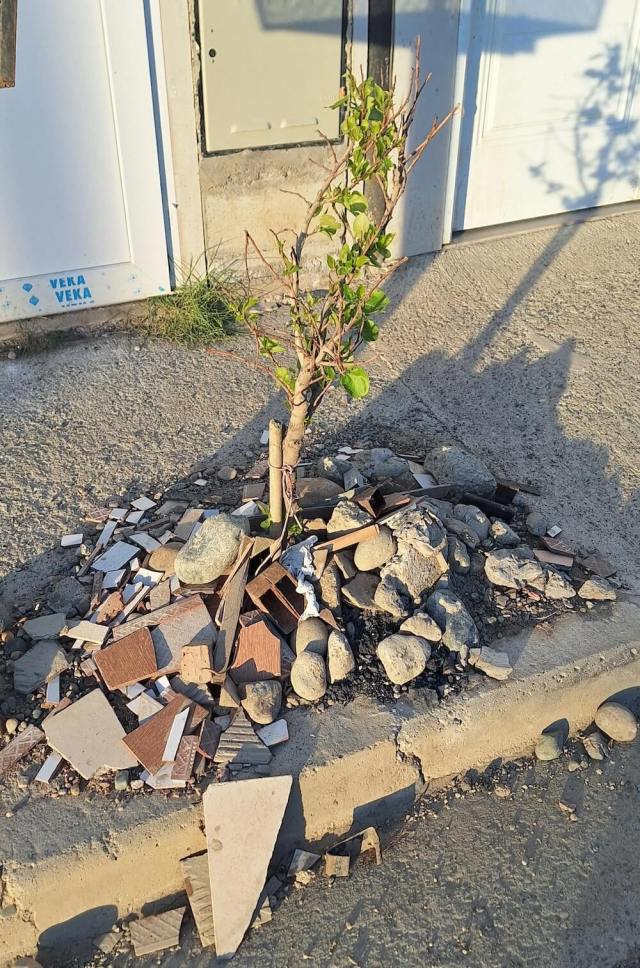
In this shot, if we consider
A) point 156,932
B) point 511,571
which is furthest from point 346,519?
point 156,932

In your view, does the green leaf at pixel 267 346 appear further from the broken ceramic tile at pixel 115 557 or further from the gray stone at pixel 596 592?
the gray stone at pixel 596 592

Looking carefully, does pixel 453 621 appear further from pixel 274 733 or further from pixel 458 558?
pixel 274 733

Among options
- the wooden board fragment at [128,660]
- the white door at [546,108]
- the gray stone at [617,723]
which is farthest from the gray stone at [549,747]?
the white door at [546,108]

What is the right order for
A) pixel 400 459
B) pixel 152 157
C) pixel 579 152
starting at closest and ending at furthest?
pixel 400 459 → pixel 152 157 → pixel 579 152

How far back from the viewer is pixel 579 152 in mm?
6328

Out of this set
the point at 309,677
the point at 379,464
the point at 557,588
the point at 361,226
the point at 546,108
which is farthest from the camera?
the point at 546,108

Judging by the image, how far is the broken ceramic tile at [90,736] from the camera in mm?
3023

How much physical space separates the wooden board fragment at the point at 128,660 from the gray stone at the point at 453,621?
3.44 ft

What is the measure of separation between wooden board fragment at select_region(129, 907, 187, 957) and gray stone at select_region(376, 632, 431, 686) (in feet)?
3.41

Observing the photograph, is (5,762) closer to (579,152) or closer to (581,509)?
(581,509)

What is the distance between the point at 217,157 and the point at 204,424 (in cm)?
159

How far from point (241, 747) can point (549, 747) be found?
113 centimetres

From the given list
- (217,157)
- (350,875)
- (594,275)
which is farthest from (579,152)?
(350,875)

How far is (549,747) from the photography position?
3314 millimetres
